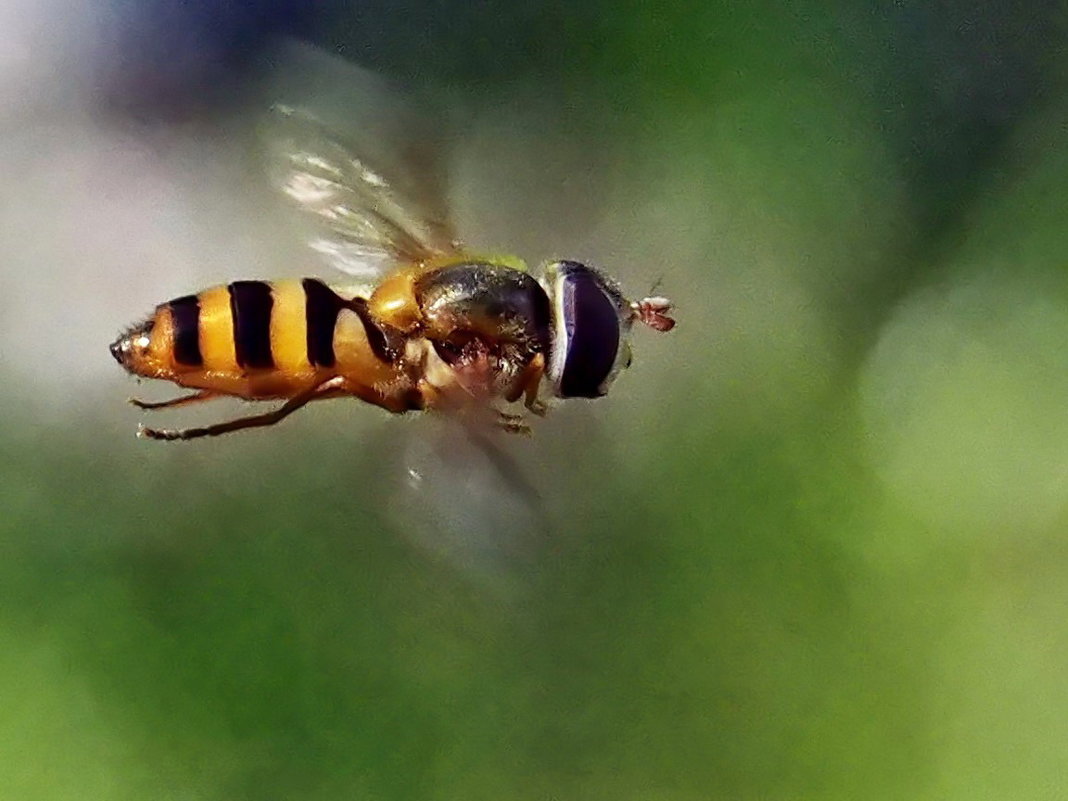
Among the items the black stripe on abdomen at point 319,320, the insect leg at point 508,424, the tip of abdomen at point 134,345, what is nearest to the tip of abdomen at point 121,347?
the tip of abdomen at point 134,345

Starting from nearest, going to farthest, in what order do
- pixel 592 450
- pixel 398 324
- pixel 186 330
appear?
Result: pixel 186 330, pixel 398 324, pixel 592 450

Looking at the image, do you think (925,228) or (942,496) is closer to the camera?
(942,496)

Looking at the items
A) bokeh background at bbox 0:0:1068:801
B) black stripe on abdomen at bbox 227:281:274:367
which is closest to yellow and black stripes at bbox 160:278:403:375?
black stripe on abdomen at bbox 227:281:274:367

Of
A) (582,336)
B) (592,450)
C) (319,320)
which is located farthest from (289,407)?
(592,450)

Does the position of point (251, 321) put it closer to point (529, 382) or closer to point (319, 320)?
point (319, 320)

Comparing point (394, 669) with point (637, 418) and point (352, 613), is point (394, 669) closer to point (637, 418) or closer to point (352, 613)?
point (352, 613)

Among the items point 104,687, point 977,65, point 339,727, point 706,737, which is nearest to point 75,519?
point 104,687
